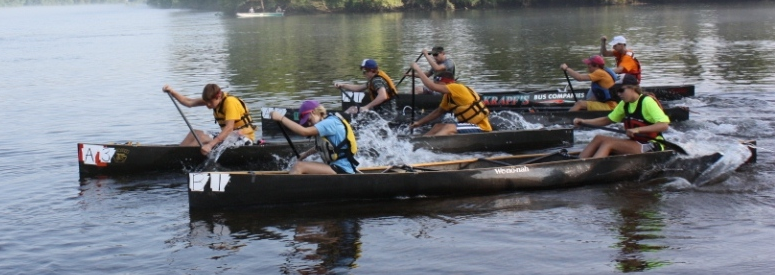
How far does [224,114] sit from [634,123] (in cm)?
668

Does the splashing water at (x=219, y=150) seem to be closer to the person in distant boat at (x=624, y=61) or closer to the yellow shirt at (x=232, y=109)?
the yellow shirt at (x=232, y=109)

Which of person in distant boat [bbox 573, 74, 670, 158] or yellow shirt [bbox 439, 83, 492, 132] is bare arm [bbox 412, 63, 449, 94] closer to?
yellow shirt [bbox 439, 83, 492, 132]

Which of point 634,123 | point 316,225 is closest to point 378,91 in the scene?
point 634,123

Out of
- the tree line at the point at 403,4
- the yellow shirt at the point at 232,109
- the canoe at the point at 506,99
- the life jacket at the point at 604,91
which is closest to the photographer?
the yellow shirt at the point at 232,109

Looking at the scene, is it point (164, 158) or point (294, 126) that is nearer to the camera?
point (294, 126)

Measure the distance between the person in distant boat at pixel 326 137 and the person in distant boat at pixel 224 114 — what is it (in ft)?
6.86

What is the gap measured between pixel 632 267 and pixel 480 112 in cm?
674

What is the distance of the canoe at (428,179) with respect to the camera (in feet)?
41.6

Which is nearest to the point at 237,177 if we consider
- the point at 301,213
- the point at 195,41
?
the point at 301,213

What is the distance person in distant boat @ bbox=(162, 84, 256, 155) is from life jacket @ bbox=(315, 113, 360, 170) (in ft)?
8.34

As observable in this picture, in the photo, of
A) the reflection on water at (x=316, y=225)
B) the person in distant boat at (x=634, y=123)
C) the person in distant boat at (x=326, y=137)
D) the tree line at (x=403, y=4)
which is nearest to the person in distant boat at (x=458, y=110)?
the person in distant boat at (x=634, y=123)

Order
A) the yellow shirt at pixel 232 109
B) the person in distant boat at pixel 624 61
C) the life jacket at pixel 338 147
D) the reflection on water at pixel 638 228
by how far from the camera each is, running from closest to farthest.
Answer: the reflection on water at pixel 638 228 → the life jacket at pixel 338 147 → the yellow shirt at pixel 232 109 → the person in distant boat at pixel 624 61

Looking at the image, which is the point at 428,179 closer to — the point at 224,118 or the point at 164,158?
the point at 224,118

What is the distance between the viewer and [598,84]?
18.2 meters
